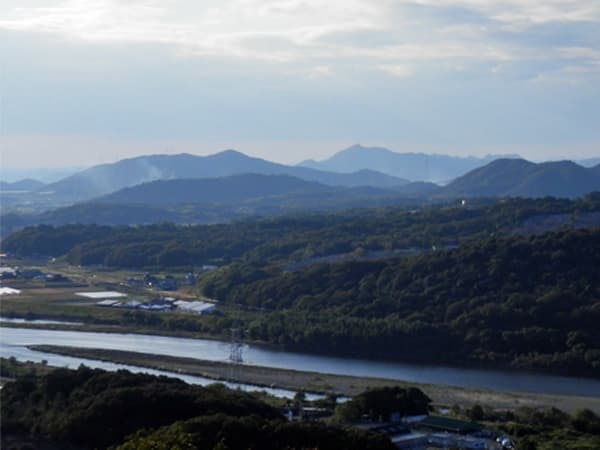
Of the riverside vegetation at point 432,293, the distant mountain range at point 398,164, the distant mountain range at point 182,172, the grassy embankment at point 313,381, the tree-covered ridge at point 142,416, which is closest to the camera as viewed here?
the tree-covered ridge at point 142,416

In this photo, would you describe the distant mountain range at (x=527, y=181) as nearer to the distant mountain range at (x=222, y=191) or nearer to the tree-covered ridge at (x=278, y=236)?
the distant mountain range at (x=222, y=191)

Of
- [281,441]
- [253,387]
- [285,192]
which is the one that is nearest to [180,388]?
[281,441]

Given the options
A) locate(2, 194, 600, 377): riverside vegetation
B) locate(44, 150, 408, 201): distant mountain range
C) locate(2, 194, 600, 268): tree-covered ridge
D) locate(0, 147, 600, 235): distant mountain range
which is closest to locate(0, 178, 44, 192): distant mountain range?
locate(0, 147, 600, 235): distant mountain range

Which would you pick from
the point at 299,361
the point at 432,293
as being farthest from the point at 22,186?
the point at 299,361

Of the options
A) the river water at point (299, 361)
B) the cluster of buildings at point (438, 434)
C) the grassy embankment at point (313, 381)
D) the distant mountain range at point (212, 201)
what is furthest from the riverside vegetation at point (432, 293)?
the distant mountain range at point (212, 201)

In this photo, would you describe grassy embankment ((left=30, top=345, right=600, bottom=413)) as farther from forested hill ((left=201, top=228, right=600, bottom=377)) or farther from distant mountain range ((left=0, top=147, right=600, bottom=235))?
distant mountain range ((left=0, top=147, right=600, bottom=235))
